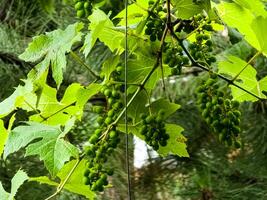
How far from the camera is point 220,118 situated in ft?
1.82

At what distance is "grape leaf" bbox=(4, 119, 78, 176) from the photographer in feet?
1.83

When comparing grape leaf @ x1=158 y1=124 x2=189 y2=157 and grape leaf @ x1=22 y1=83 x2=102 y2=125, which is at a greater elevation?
grape leaf @ x1=22 y1=83 x2=102 y2=125

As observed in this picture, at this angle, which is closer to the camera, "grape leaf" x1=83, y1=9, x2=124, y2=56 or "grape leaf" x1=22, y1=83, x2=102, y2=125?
"grape leaf" x1=83, y1=9, x2=124, y2=56

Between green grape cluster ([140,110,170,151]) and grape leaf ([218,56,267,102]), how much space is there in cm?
9

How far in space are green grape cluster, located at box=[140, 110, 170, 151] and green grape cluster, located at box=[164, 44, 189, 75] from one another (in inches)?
1.8

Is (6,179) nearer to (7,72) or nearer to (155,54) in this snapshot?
(7,72)

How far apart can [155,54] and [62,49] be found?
0.28ft

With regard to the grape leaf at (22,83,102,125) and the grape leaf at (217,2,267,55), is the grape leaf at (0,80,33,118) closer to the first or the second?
the grape leaf at (22,83,102,125)

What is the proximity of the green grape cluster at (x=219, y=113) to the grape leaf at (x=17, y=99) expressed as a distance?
0.16 meters

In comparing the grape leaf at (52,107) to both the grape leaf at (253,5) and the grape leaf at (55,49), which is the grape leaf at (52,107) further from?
the grape leaf at (253,5)

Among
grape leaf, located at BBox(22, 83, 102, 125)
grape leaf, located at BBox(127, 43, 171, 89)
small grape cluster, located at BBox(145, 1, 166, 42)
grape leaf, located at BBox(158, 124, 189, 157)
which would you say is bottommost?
grape leaf, located at BBox(158, 124, 189, 157)

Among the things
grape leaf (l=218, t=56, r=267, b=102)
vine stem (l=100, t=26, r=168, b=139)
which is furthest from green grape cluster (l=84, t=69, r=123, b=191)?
grape leaf (l=218, t=56, r=267, b=102)

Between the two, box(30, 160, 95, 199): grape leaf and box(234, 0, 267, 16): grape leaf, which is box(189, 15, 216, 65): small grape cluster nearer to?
box(234, 0, 267, 16): grape leaf

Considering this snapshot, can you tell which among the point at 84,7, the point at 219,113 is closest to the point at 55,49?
the point at 84,7
